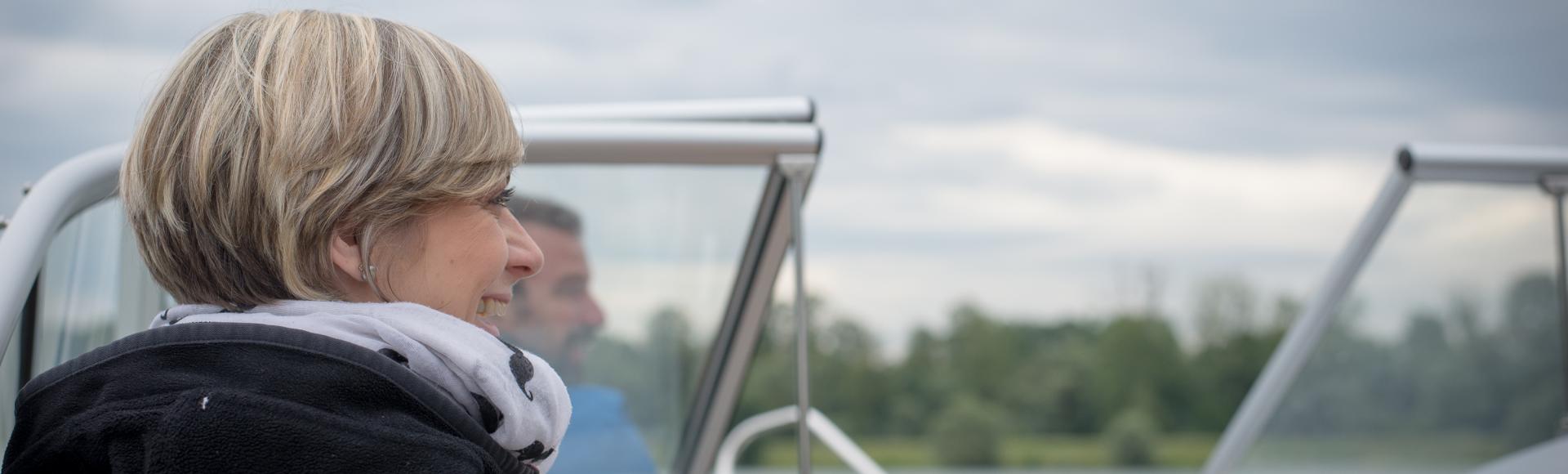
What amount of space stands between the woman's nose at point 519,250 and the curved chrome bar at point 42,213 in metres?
0.39

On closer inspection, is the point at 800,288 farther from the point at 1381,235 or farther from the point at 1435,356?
the point at 1435,356

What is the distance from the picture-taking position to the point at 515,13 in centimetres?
1468

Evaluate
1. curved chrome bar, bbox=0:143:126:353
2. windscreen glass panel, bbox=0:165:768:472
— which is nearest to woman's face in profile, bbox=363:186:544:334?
curved chrome bar, bbox=0:143:126:353

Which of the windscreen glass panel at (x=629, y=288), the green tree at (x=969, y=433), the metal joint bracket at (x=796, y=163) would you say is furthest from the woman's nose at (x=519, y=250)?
the green tree at (x=969, y=433)

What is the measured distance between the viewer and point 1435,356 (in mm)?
2449

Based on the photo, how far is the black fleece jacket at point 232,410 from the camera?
0.55 m

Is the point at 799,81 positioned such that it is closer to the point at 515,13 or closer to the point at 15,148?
the point at 515,13

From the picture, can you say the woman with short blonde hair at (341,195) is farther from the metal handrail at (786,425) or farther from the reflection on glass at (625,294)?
the metal handrail at (786,425)

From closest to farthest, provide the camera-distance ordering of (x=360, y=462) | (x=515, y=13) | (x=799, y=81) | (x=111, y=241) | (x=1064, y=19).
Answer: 1. (x=360, y=462)
2. (x=111, y=241)
3. (x=515, y=13)
4. (x=799, y=81)
5. (x=1064, y=19)

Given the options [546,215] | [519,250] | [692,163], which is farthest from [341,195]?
[546,215]

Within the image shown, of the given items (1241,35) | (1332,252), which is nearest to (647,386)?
(1241,35)

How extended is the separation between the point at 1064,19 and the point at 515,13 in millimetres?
9911

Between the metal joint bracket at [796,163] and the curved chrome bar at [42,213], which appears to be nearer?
the curved chrome bar at [42,213]

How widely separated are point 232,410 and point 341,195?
0.50 feet
